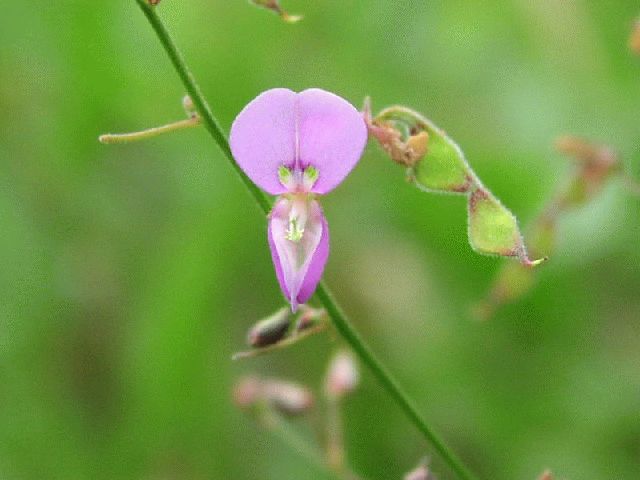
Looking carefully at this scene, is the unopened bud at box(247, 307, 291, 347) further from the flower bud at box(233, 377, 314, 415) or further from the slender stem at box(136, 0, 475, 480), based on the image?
the flower bud at box(233, 377, 314, 415)

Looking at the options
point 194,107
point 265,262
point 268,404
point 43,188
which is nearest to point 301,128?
point 194,107

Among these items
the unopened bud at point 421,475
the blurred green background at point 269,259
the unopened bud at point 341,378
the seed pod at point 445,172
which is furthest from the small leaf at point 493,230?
the blurred green background at point 269,259

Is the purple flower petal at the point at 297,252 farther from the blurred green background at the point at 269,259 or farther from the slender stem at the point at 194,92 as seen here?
the blurred green background at the point at 269,259

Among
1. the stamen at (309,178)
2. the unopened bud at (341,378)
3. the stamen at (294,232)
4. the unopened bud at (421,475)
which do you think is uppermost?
the stamen at (309,178)

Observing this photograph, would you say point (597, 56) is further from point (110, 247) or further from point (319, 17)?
point (110, 247)

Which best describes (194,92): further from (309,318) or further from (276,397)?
(276,397)
